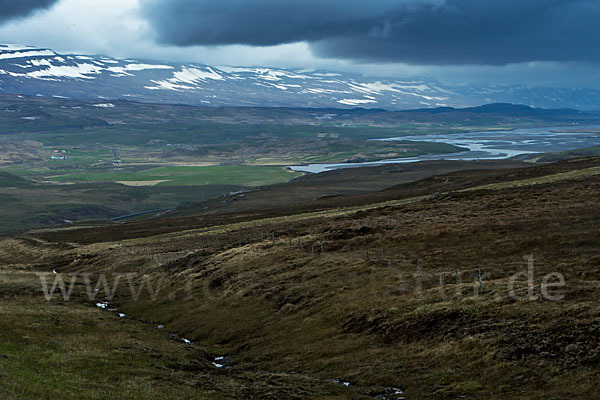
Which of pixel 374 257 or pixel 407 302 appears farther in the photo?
pixel 374 257

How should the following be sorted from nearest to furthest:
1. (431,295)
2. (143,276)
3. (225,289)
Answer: (431,295) < (225,289) < (143,276)

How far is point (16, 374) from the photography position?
74.9ft

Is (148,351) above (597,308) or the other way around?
the other way around

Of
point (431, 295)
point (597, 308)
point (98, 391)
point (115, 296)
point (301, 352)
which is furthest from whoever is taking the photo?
point (115, 296)

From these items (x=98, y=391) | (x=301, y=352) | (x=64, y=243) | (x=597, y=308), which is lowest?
(x=64, y=243)

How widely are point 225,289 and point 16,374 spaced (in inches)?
1077

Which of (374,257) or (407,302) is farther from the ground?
(407,302)

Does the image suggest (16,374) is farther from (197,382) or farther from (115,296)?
(115,296)

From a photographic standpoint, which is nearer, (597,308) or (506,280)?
(597,308)

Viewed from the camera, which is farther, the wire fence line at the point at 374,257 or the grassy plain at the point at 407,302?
the wire fence line at the point at 374,257

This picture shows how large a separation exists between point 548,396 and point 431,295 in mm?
13608

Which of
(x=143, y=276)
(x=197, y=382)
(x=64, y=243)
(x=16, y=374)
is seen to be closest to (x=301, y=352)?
(x=197, y=382)

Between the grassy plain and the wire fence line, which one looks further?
the wire fence line

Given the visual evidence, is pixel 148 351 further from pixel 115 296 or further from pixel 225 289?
pixel 115 296
